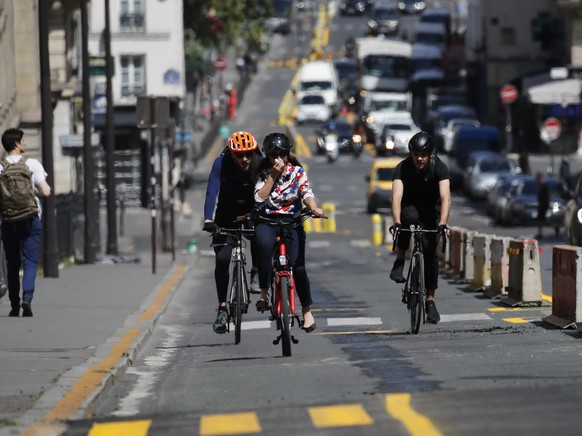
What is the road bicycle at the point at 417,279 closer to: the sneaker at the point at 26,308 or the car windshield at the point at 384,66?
the sneaker at the point at 26,308

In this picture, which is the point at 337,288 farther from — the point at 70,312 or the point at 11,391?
the point at 11,391

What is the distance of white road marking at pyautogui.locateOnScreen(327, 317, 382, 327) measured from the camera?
Answer: 745 inches

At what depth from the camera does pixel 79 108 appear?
5803 cm

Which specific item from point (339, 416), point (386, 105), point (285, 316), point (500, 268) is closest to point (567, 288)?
point (285, 316)

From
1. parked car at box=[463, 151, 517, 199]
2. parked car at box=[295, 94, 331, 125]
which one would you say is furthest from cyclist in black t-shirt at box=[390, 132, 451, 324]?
parked car at box=[295, 94, 331, 125]

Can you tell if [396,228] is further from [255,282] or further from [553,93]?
[553,93]

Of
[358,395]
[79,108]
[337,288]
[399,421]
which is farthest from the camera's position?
[79,108]

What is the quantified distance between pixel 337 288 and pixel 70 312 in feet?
20.7

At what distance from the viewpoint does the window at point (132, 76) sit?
73750mm

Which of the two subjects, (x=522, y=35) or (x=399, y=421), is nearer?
(x=399, y=421)

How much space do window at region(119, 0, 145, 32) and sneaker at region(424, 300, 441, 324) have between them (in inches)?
2311

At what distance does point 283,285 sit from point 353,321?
4.36 m

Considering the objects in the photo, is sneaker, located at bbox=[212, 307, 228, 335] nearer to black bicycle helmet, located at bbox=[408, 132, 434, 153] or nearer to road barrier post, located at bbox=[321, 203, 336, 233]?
black bicycle helmet, located at bbox=[408, 132, 434, 153]

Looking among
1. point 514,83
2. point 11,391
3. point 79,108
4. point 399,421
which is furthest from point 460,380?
point 514,83
